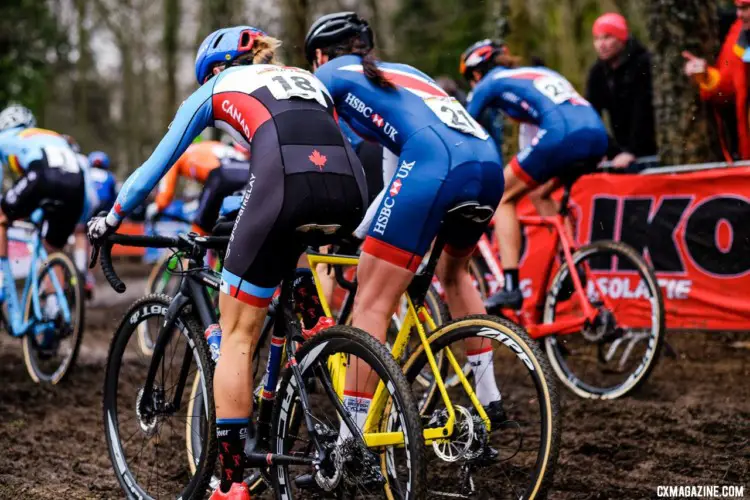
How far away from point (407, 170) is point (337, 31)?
3.42 feet

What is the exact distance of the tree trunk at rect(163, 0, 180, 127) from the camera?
28.3 m

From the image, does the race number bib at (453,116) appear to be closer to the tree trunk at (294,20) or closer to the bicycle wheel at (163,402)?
the bicycle wheel at (163,402)

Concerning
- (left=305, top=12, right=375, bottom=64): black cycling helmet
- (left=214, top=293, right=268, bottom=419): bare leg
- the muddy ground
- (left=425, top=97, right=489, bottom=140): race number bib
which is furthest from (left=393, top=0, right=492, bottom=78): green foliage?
(left=214, top=293, right=268, bottom=419): bare leg

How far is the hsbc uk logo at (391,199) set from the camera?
4297mm

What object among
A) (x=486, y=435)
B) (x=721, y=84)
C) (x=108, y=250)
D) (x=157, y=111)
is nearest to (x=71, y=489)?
(x=108, y=250)

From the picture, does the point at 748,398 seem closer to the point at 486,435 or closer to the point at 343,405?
the point at 486,435

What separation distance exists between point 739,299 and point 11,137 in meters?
6.49

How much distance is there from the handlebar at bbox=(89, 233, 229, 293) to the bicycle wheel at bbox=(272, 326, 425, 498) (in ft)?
2.67

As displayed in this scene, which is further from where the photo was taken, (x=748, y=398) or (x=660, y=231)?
(x=660, y=231)

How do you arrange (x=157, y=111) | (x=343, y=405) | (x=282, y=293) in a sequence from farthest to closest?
(x=157, y=111), (x=282, y=293), (x=343, y=405)

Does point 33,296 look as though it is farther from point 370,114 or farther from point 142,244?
point 370,114

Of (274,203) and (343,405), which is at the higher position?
(274,203)

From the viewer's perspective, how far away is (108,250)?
13.7ft

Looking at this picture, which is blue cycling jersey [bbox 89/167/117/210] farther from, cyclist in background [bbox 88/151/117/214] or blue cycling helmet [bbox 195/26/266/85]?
blue cycling helmet [bbox 195/26/266/85]
